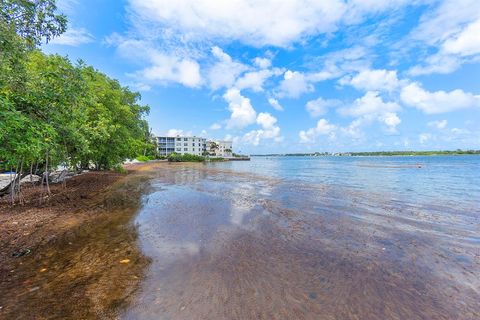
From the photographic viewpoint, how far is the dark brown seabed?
4.51m

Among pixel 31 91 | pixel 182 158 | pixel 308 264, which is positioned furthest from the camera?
pixel 182 158

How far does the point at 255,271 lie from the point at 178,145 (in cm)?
11886

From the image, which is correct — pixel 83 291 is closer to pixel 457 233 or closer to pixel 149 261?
pixel 149 261

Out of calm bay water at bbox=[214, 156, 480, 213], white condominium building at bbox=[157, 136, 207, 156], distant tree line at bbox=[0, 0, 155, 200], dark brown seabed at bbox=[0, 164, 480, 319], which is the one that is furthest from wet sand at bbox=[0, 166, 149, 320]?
white condominium building at bbox=[157, 136, 207, 156]

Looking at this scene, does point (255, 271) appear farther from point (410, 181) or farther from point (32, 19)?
point (410, 181)

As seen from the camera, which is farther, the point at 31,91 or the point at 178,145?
the point at 178,145

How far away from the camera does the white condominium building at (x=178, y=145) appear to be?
11906 cm

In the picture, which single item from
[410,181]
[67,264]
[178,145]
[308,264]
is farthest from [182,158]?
[308,264]

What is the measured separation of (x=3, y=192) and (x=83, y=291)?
1356cm

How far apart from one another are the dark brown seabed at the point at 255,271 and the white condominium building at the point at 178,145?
11261 cm

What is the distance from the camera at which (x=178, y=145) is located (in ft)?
395

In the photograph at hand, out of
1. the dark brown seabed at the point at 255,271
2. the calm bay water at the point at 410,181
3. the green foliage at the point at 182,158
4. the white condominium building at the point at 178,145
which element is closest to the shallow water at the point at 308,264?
the dark brown seabed at the point at 255,271

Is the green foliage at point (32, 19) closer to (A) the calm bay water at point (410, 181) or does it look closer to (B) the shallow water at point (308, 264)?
(B) the shallow water at point (308, 264)

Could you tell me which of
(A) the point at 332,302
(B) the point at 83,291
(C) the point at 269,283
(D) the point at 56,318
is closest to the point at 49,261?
(B) the point at 83,291
